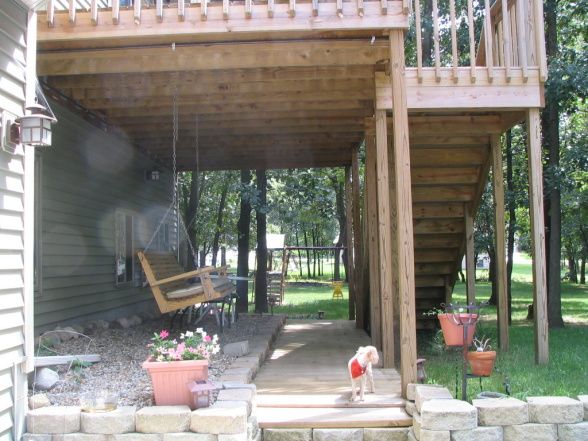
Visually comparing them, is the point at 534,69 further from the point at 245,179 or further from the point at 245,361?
the point at 245,179

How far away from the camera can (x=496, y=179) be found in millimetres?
6602

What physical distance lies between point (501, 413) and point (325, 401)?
1.28 m

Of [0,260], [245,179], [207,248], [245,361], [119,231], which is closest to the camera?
[0,260]

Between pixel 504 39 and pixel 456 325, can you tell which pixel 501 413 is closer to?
pixel 456 325

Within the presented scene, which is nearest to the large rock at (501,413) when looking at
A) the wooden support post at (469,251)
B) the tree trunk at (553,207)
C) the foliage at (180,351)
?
the foliage at (180,351)

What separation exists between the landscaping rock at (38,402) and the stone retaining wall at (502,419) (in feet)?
7.85

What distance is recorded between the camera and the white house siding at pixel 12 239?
3.55 meters

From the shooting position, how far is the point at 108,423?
11.9 ft

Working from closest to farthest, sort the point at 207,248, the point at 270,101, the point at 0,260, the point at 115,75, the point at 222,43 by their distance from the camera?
the point at 0,260
the point at 222,43
the point at 115,75
the point at 270,101
the point at 207,248

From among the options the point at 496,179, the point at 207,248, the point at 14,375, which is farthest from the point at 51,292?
the point at 207,248

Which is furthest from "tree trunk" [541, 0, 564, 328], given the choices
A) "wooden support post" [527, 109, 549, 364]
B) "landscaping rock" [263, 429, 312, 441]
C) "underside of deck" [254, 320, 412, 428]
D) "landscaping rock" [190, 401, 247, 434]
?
"landscaping rock" [190, 401, 247, 434]

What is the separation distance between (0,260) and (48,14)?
2051 mm

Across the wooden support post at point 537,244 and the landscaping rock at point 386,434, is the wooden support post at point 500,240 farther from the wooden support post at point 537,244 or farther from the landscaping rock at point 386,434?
the landscaping rock at point 386,434

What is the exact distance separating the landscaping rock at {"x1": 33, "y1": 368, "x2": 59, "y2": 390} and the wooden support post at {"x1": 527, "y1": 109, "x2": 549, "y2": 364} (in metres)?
4.11
